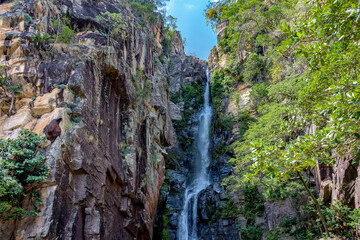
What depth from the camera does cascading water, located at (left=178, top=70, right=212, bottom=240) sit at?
19.7 metres

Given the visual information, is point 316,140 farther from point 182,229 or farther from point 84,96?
point 182,229

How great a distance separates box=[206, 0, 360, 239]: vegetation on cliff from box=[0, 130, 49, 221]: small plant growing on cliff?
255 inches

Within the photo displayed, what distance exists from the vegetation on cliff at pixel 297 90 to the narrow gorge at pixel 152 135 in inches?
2.3

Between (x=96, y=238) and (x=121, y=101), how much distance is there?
7951 mm

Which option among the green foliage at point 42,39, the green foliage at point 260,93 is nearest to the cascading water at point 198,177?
the green foliage at point 260,93

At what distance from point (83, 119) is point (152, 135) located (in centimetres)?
896

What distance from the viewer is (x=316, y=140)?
547cm

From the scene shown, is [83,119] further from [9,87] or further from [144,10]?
[144,10]

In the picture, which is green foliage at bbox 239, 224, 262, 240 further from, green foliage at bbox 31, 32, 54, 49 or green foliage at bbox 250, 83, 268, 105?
green foliage at bbox 31, 32, 54, 49

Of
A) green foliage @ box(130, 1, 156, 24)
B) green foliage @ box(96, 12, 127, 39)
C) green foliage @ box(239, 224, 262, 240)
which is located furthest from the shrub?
green foliage @ box(239, 224, 262, 240)

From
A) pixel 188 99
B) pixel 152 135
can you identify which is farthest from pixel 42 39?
pixel 188 99

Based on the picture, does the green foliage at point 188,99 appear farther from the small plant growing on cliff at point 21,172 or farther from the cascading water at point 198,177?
the small plant growing on cliff at point 21,172

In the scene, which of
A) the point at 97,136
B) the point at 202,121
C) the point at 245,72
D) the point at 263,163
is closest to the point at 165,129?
the point at 202,121

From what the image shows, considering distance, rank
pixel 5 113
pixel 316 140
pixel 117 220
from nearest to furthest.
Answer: pixel 316 140, pixel 5 113, pixel 117 220
